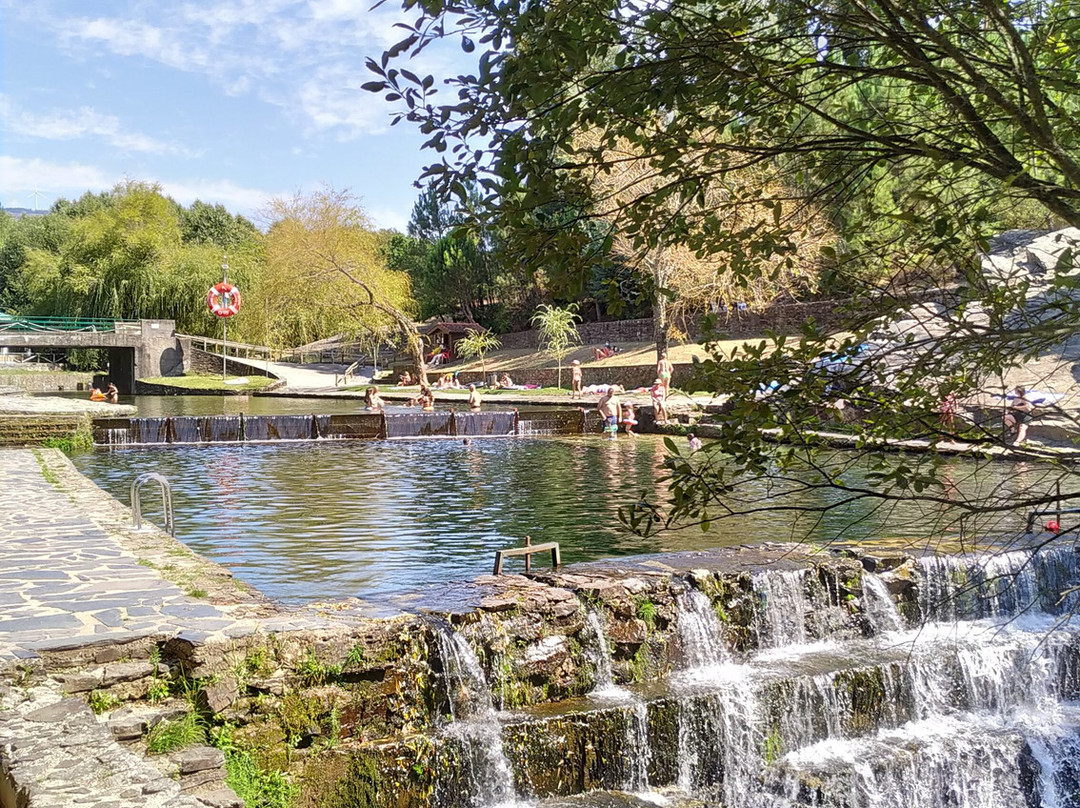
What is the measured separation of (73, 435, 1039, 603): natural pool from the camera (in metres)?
9.15

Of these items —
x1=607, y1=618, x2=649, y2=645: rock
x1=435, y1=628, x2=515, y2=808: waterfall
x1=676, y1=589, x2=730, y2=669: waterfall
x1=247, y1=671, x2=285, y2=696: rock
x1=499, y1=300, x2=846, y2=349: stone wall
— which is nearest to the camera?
x1=247, y1=671, x2=285, y2=696: rock

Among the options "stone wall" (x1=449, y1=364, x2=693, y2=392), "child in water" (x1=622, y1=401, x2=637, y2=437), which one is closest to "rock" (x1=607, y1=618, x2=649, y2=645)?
"child in water" (x1=622, y1=401, x2=637, y2=437)

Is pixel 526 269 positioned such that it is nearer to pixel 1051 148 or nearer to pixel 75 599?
pixel 1051 148

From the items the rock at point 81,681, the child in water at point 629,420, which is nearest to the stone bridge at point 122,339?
the child in water at point 629,420

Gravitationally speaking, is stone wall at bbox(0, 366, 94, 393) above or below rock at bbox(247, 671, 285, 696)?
above

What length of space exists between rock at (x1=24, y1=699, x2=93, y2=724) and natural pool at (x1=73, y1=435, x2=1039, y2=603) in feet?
9.66

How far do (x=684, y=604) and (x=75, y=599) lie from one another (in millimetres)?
4167

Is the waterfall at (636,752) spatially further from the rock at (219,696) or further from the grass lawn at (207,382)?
the grass lawn at (207,382)

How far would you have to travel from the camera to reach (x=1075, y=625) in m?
7.96

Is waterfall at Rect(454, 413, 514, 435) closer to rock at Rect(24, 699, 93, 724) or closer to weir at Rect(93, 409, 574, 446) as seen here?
weir at Rect(93, 409, 574, 446)

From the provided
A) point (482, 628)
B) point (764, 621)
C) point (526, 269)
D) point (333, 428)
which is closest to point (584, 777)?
point (482, 628)

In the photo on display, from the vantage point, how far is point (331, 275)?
39.7m

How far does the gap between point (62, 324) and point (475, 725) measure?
5279 cm

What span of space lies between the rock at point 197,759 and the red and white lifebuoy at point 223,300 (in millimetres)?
47330
